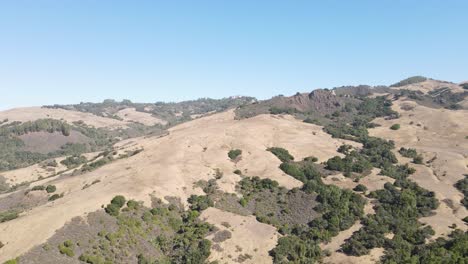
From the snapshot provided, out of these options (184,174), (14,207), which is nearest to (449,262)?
(184,174)

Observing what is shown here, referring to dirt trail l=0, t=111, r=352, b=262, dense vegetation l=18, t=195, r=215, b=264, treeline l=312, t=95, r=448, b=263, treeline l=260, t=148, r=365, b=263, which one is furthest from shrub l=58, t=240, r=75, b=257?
treeline l=312, t=95, r=448, b=263

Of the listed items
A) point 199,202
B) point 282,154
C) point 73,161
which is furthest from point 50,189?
point 73,161

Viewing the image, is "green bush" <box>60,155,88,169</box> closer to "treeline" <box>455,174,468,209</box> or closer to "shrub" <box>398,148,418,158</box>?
"shrub" <box>398,148,418,158</box>

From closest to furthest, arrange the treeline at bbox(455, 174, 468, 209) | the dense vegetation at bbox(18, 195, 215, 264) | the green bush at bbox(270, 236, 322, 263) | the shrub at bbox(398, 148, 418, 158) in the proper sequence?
1. the dense vegetation at bbox(18, 195, 215, 264)
2. the green bush at bbox(270, 236, 322, 263)
3. the treeline at bbox(455, 174, 468, 209)
4. the shrub at bbox(398, 148, 418, 158)

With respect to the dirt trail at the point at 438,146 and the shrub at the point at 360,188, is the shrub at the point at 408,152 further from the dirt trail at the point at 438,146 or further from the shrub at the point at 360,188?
the shrub at the point at 360,188

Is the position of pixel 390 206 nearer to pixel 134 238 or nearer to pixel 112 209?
pixel 134 238
